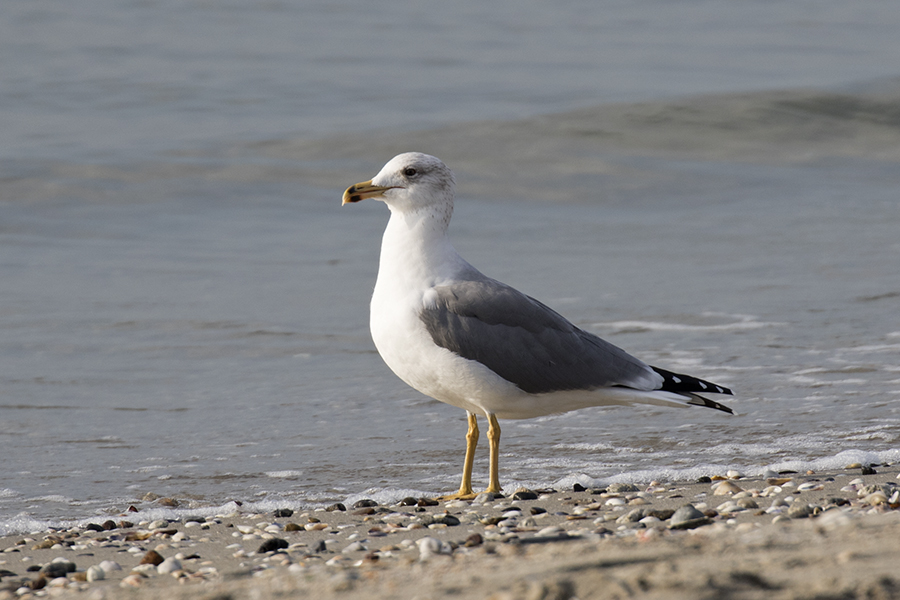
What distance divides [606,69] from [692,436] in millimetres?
16276

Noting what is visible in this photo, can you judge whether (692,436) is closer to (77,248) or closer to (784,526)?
(784,526)

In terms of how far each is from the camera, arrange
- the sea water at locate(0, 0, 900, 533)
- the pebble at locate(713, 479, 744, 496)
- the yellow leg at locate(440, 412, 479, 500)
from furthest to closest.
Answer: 1. the sea water at locate(0, 0, 900, 533)
2. the yellow leg at locate(440, 412, 479, 500)
3. the pebble at locate(713, 479, 744, 496)

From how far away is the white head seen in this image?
557 centimetres

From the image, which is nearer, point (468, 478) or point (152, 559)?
point (152, 559)

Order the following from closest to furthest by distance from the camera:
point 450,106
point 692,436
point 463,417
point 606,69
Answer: point 692,436
point 463,417
point 450,106
point 606,69

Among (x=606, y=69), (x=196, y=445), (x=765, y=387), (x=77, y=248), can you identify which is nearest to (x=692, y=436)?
(x=765, y=387)

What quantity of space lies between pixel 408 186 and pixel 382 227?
7451 mm

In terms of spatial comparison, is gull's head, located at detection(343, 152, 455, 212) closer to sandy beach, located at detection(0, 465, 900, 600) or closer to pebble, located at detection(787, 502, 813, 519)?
sandy beach, located at detection(0, 465, 900, 600)

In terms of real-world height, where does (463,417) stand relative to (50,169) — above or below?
below

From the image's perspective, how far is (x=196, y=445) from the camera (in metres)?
6.61

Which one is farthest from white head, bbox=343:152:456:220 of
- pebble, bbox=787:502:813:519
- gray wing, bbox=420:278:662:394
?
pebble, bbox=787:502:813:519

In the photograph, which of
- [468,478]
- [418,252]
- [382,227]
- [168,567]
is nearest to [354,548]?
[168,567]

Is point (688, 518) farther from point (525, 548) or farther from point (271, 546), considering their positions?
point (271, 546)

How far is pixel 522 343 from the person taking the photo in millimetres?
5402
